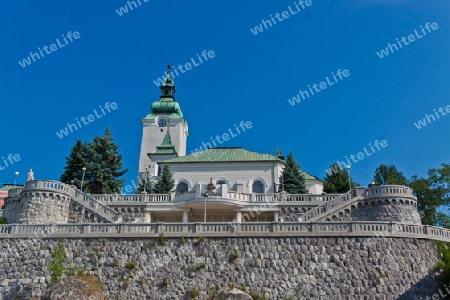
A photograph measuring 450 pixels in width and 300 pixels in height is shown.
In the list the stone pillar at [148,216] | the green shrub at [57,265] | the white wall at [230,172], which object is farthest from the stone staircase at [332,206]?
the green shrub at [57,265]

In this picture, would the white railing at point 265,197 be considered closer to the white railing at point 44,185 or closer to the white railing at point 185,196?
the white railing at point 185,196

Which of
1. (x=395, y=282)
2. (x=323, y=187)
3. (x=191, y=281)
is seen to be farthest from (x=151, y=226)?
(x=323, y=187)

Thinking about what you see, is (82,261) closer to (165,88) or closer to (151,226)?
(151,226)

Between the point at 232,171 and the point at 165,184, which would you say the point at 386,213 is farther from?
the point at 165,184

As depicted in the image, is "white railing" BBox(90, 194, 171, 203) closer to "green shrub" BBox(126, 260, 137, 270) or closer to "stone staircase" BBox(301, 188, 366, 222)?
"green shrub" BBox(126, 260, 137, 270)

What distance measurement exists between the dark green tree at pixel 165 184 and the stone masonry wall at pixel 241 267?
568 inches


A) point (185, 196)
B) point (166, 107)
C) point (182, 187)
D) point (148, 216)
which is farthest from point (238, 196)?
point (166, 107)

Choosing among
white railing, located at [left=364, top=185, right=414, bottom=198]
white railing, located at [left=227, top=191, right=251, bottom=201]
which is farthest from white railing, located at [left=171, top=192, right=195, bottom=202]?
white railing, located at [left=364, top=185, right=414, bottom=198]

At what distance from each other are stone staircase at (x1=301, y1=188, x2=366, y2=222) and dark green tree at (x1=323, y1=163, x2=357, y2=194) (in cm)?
865

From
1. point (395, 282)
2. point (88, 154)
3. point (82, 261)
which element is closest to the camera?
point (395, 282)

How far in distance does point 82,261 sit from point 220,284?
779cm

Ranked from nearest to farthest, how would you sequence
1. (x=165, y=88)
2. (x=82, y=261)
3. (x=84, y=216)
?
(x=82, y=261) < (x=84, y=216) < (x=165, y=88)

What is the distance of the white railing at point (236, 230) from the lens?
23.4 m

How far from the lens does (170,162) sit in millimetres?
42250
